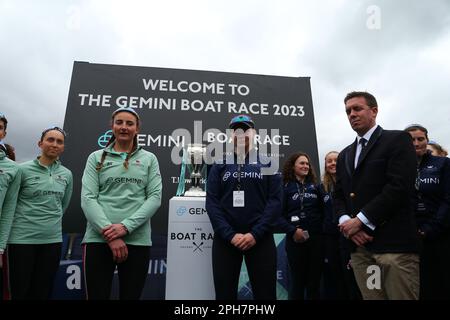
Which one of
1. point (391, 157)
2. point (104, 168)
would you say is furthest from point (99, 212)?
point (391, 157)

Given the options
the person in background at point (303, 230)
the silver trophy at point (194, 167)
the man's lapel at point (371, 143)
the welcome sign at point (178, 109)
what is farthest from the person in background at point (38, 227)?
the man's lapel at point (371, 143)

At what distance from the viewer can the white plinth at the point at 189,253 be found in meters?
1.80

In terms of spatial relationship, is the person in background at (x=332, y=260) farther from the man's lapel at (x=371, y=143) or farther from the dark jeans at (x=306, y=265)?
the man's lapel at (x=371, y=143)

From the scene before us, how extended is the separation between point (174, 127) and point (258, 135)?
0.99m

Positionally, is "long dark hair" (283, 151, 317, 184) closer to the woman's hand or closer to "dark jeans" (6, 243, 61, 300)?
the woman's hand

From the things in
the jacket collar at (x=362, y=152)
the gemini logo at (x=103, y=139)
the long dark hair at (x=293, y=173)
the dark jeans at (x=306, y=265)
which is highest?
the gemini logo at (x=103, y=139)

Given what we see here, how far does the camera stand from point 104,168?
1.62 m

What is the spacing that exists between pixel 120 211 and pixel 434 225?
194cm

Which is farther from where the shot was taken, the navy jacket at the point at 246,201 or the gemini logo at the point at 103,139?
the gemini logo at the point at 103,139

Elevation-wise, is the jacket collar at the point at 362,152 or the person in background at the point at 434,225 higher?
the jacket collar at the point at 362,152

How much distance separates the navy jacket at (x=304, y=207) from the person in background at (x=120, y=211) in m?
1.16

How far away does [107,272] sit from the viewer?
1470 mm

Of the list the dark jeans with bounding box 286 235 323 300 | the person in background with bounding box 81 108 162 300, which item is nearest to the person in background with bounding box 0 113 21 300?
the person in background with bounding box 81 108 162 300
